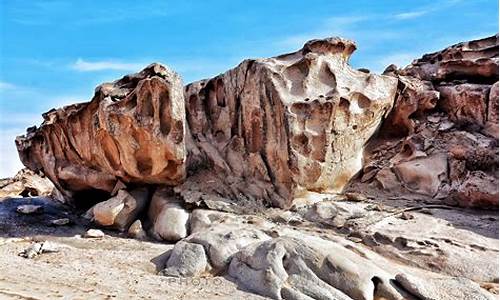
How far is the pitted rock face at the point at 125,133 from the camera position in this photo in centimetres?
916

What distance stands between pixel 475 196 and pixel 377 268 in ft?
10.6

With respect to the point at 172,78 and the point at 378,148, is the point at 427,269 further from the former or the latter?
the point at 172,78

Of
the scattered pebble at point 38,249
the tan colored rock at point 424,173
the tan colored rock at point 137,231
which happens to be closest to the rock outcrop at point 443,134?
the tan colored rock at point 424,173

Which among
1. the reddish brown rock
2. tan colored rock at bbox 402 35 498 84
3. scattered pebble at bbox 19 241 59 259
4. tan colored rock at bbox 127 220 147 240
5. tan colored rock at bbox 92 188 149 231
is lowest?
tan colored rock at bbox 127 220 147 240

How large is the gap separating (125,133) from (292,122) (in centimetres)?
306

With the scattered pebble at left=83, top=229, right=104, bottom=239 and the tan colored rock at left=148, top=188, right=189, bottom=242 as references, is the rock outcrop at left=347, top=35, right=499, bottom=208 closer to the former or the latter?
the tan colored rock at left=148, top=188, right=189, bottom=242

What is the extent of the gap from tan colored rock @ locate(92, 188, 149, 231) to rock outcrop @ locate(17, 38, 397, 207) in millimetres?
367

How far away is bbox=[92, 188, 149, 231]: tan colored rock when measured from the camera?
9.66 m

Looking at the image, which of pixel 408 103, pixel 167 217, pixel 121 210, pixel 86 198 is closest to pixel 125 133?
pixel 121 210

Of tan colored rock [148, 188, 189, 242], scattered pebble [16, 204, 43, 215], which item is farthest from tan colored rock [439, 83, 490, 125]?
scattered pebble [16, 204, 43, 215]

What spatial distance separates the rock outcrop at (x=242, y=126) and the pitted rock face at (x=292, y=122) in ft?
0.07

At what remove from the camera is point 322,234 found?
305 inches

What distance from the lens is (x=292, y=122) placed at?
937 cm

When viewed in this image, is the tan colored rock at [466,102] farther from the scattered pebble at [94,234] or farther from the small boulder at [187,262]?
the scattered pebble at [94,234]
